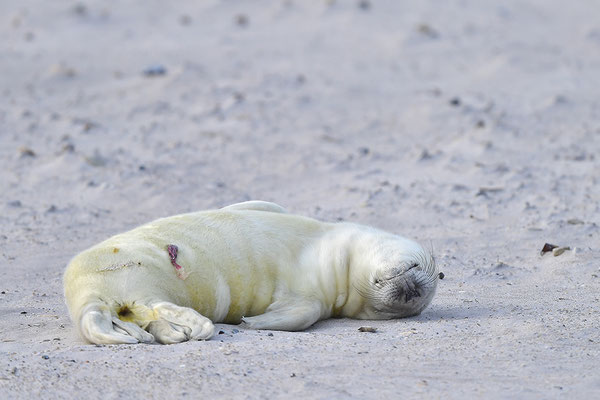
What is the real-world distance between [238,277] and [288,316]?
28 centimetres

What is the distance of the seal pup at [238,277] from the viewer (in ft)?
12.7

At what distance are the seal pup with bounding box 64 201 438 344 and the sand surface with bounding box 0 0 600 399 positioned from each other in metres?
0.14

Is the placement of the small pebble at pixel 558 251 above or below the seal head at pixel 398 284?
below

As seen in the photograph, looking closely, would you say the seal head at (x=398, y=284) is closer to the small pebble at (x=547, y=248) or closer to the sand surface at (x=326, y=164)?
the sand surface at (x=326, y=164)

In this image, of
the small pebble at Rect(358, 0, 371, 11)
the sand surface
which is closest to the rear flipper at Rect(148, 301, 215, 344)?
the sand surface

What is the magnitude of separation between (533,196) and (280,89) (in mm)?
3733

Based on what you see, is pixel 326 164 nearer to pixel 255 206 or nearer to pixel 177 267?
pixel 255 206

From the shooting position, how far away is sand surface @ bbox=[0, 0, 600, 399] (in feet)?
11.5

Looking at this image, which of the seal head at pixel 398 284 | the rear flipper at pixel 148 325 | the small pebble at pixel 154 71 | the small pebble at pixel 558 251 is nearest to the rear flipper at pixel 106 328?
the rear flipper at pixel 148 325

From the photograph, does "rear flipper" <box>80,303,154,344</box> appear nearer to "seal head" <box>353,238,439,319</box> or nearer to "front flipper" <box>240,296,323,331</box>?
"front flipper" <box>240,296,323,331</box>

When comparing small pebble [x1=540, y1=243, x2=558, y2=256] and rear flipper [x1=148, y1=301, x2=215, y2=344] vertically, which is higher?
rear flipper [x1=148, y1=301, x2=215, y2=344]

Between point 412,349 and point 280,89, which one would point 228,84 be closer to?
point 280,89

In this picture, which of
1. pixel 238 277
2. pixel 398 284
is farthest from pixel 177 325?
pixel 398 284

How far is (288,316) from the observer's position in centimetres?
425
